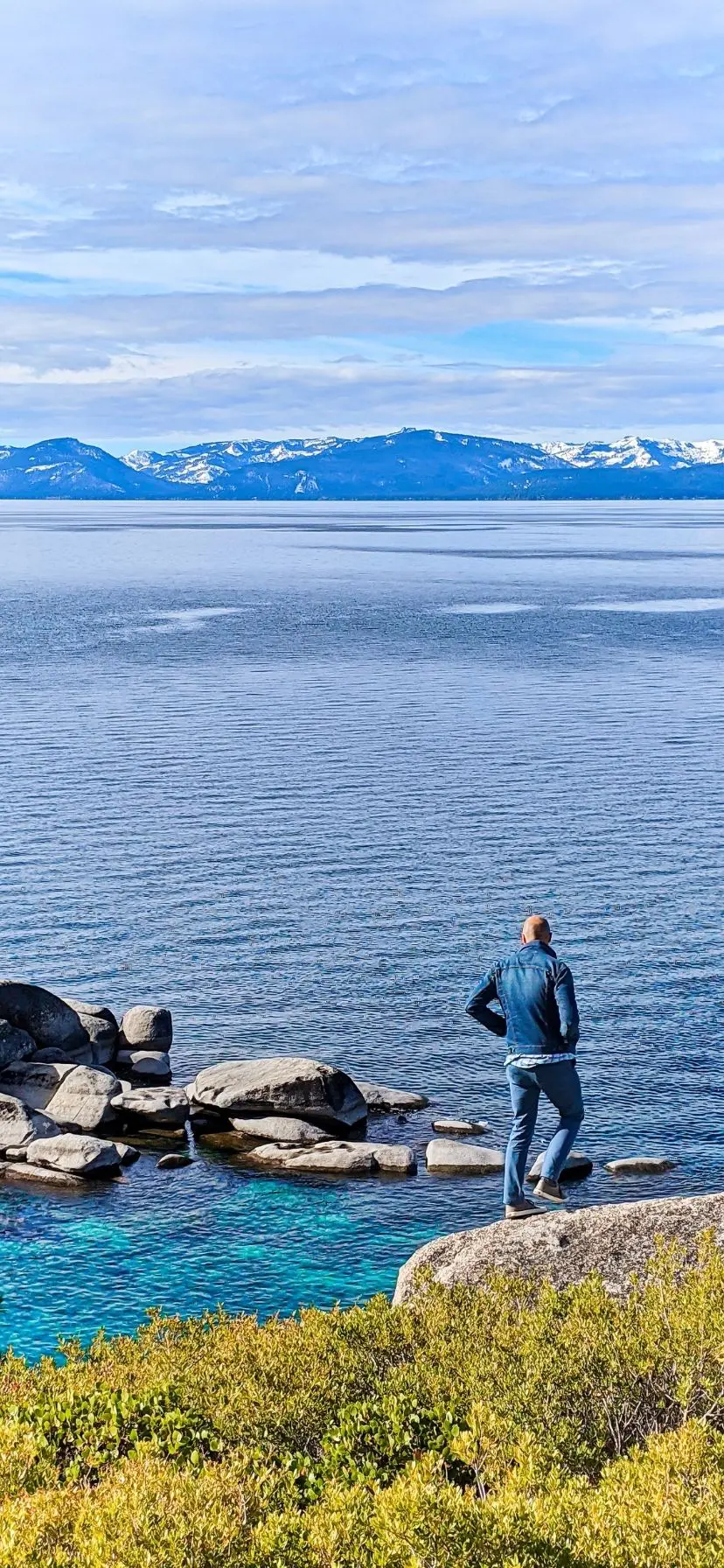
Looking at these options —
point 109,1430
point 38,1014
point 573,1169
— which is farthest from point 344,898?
point 109,1430

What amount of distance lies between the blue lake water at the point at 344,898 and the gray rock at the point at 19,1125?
5.57 ft

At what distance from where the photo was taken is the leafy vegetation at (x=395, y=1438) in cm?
1005

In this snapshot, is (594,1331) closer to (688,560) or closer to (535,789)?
(535,789)

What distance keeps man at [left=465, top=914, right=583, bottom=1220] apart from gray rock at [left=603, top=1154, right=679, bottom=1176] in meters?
4.84

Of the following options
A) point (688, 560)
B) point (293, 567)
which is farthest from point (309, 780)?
point (688, 560)

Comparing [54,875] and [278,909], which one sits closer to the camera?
[278,909]

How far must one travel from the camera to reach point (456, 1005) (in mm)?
30984

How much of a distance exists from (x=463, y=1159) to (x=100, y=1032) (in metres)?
8.09

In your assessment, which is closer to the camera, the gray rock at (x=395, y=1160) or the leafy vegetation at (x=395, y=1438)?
the leafy vegetation at (x=395, y=1438)

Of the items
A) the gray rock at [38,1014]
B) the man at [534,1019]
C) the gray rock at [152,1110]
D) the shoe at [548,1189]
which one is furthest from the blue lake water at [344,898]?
the man at [534,1019]

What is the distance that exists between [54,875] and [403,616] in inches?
2858

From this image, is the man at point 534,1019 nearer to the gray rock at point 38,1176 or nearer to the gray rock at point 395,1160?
the gray rock at point 395,1160

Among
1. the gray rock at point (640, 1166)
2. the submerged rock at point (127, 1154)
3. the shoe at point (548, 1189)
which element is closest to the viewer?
the shoe at point (548, 1189)

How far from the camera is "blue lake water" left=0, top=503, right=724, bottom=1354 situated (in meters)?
22.0
